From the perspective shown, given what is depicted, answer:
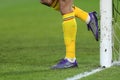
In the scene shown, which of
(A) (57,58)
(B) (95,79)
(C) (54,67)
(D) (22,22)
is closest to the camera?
(B) (95,79)

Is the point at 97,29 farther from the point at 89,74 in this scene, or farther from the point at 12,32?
the point at 12,32

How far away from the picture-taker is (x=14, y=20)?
1922cm

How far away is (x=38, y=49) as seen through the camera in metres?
11.0

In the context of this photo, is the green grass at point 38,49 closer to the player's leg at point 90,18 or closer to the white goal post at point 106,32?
the white goal post at point 106,32

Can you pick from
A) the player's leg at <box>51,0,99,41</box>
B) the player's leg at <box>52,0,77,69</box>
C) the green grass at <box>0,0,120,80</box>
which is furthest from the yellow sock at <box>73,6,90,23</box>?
the green grass at <box>0,0,120,80</box>

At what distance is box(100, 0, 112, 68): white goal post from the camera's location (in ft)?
25.8

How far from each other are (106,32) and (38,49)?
10.6 ft

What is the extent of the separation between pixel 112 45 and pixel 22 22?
10267 mm

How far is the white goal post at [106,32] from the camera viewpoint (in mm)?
7867

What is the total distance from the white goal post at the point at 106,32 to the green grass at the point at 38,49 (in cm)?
18

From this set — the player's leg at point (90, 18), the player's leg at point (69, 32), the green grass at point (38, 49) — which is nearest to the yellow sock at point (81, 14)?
the player's leg at point (90, 18)

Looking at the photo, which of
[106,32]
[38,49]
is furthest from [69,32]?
[38,49]

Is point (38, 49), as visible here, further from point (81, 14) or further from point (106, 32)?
point (106, 32)

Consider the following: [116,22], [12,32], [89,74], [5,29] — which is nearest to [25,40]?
[12,32]
